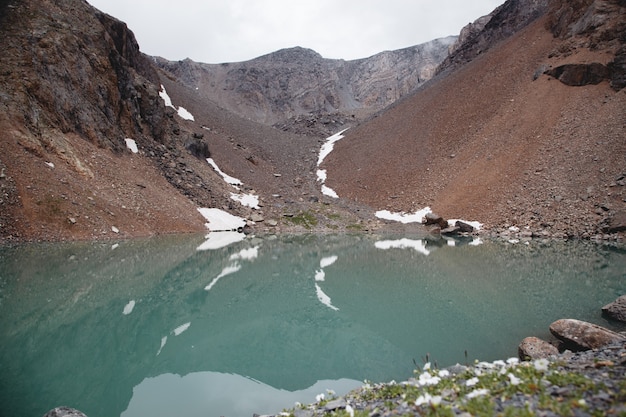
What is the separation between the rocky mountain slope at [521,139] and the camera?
116 ft

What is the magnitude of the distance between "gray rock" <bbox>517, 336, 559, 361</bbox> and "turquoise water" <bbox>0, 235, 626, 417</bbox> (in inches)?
26.2

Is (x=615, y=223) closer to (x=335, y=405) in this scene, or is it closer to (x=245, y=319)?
(x=245, y=319)

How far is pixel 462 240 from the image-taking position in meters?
35.9

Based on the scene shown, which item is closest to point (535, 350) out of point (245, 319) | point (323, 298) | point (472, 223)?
point (323, 298)

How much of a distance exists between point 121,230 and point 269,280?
16.7 m

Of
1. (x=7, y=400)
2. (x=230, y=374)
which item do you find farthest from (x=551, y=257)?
(x=7, y=400)

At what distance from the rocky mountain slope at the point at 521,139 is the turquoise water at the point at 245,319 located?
1144cm

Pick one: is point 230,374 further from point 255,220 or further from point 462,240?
point 255,220

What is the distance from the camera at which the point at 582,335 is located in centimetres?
920

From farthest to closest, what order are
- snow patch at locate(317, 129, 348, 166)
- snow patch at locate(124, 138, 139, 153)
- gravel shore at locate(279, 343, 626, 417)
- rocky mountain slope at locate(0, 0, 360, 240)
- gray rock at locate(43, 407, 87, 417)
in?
snow patch at locate(317, 129, 348, 166)
snow patch at locate(124, 138, 139, 153)
rocky mountain slope at locate(0, 0, 360, 240)
gray rock at locate(43, 407, 87, 417)
gravel shore at locate(279, 343, 626, 417)

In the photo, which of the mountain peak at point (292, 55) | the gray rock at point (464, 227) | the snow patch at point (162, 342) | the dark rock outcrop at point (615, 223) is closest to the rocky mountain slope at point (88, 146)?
the snow patch at point (162, 342)

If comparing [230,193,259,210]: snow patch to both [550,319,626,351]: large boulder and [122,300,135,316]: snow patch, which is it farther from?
[550,319,626,351]: large boulder

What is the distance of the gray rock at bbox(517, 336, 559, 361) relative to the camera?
29.0ft

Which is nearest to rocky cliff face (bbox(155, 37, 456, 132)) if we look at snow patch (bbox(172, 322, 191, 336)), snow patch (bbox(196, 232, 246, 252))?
snow patch (bbox(196, 232, 246, 252))
